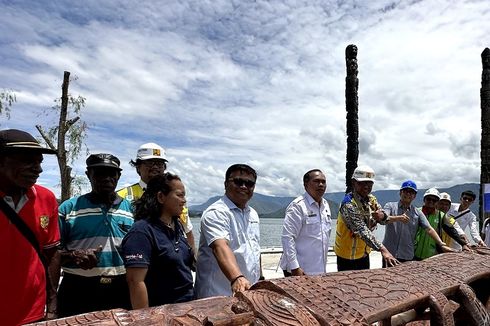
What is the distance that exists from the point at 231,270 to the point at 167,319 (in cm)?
93

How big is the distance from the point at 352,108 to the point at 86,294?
11.6 meters

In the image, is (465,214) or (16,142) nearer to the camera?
(16,142)

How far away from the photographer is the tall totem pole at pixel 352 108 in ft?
43.0

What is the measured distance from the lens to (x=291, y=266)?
362cm

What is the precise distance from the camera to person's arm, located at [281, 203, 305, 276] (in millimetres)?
3634


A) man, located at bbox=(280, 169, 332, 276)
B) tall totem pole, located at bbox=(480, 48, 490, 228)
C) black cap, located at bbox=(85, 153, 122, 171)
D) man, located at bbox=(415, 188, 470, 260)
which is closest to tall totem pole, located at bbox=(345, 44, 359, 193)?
tall totem pole, located at bbox=(480, 48, 490, 228)

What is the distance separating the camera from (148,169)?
3.33 metres

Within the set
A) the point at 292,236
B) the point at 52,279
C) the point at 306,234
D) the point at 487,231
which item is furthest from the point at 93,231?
the point at 487,231

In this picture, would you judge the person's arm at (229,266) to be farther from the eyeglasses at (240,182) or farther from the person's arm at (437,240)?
the person's arm at (437,240)

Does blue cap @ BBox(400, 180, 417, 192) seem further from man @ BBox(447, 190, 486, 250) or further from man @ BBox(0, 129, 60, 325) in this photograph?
man @ BBox(0, 129, 60, 325)

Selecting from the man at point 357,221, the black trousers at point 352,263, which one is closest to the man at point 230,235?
the man at point 357,221

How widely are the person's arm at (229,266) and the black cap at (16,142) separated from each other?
1.11 m

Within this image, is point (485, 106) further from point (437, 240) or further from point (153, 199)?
point (153, 199)

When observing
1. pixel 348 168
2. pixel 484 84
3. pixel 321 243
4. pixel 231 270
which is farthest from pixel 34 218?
pixel 348 168
